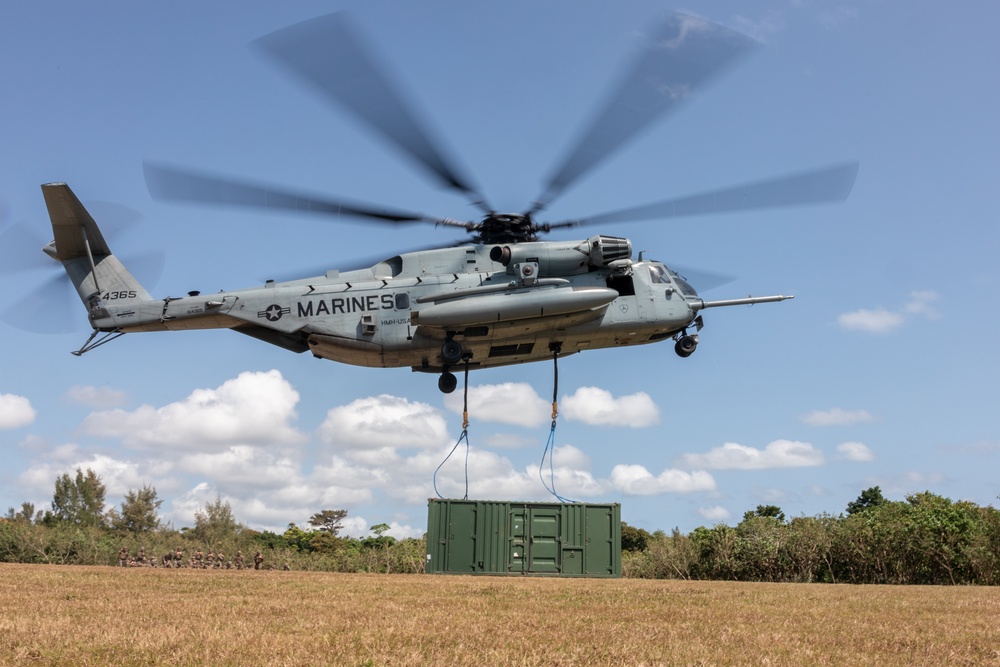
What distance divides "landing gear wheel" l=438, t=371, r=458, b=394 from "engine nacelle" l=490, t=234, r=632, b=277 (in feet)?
8.05

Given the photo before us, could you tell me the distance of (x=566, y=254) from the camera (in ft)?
50.9

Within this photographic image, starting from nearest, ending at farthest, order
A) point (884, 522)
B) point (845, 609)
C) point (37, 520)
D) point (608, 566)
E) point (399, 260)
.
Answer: point (845, 609), point (399, 260), point (608, 566), point (884, 522), point (37, 520)

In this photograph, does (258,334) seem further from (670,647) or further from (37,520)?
(37,520)

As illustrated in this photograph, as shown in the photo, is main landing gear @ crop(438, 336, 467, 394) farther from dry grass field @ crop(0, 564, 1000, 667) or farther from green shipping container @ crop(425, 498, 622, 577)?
dry grass field @ crop(0, 564, 1000, 667)

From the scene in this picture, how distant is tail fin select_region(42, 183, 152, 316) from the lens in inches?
648

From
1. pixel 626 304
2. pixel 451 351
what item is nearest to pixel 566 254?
pixel 626 304

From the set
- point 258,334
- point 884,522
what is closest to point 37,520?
point 258,334

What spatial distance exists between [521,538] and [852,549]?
29.6 feet

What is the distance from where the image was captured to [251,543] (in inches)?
1137

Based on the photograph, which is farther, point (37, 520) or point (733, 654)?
point (37, 520)

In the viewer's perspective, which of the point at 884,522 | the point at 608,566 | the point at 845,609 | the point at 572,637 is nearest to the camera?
the point at 572,637

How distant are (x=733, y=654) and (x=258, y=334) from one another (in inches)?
475

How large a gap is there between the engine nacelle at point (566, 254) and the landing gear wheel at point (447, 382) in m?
2.45

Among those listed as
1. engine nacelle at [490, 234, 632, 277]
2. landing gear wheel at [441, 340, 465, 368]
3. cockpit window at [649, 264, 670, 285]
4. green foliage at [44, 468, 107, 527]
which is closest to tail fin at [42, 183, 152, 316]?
landing gear wheel at [441, 340, 465, 368]
